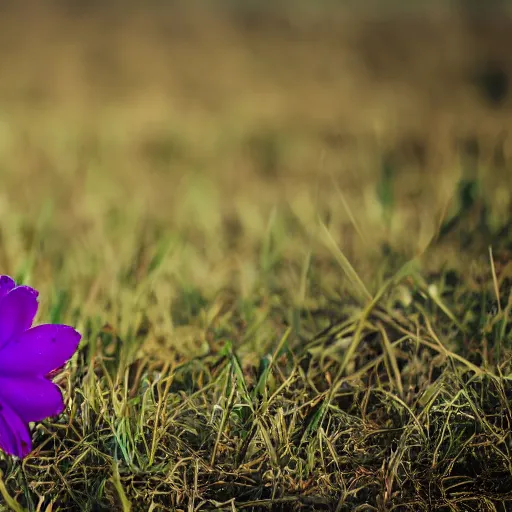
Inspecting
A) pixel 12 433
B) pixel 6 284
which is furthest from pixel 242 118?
pixel 12 433

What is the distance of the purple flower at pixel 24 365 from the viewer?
92 cm

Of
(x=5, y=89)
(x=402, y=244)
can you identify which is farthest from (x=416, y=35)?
(x=402, y=244)

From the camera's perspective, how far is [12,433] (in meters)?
0.92

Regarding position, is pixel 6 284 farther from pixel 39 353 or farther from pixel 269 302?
pixel 269 302

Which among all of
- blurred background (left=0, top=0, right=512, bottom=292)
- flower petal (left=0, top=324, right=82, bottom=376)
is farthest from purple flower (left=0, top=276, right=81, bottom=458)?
blurred background (left=0, top=0, right=512, bottom=292)

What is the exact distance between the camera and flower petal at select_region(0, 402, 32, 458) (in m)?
Result: 0.91

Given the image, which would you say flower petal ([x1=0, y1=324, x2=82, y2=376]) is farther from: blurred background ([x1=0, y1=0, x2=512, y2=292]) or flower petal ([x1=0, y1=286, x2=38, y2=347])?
blurred background ([x1=0, y1=0, x2=512, y2=292])

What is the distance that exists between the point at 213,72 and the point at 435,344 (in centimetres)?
352

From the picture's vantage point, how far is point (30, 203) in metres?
2.50

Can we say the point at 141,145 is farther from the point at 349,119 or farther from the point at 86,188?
the point at 349,119

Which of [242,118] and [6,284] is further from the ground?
[6,284]

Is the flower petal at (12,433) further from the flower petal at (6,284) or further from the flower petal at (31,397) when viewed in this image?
the flower petal at (6,284)

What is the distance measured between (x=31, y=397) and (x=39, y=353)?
2.0 inches

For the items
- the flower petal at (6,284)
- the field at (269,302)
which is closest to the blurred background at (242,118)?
the field at (269,302)
